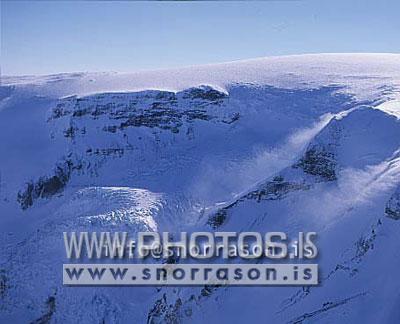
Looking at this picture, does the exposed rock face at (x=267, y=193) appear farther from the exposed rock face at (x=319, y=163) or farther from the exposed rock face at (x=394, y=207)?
the exposed rock face at (x=394, y=207)

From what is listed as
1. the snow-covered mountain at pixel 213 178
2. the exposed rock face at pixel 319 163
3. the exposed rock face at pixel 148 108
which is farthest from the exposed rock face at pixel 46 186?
the exposed rock face at pixel 319 163

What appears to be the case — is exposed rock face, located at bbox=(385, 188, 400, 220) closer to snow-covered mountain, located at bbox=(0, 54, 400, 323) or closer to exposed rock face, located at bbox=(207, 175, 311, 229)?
snow-covered mountain, located at bbox=(0, 54, 400, 323)

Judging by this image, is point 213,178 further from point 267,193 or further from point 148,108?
point 148,108

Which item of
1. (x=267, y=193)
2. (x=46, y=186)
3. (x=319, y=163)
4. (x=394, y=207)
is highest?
(x=319, y=163)

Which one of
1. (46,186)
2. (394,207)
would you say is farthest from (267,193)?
(46,186)

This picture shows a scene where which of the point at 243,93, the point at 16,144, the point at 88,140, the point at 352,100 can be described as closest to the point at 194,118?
the point at 243,93

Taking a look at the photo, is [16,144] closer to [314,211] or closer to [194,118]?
[194,118]
